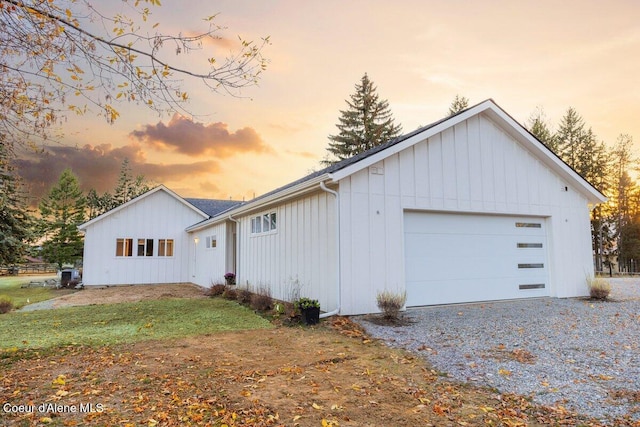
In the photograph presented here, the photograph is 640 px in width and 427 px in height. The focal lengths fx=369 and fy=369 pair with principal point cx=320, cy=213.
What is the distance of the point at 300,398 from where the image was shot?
3.59 metres

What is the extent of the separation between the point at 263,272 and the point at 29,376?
722cm

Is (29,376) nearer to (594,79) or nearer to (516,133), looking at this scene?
(516,133)

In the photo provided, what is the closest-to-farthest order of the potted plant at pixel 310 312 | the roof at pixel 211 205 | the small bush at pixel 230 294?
the potted plant at pixel 310 312, the small bush at pixel 230 294, the roof at pixel 211 205

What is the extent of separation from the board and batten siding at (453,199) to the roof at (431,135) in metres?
0.20

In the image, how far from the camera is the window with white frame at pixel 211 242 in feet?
52.2

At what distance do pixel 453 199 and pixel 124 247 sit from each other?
53.0 feet

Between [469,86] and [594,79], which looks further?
[469,86]

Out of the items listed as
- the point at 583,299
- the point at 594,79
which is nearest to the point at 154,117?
the point at 583,299

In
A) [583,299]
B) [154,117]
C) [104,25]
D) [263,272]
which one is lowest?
[583,299]

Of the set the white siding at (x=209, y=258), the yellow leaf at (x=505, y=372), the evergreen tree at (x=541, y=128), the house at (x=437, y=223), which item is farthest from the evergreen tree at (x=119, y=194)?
the yellow leaf at (x=505, y=372)

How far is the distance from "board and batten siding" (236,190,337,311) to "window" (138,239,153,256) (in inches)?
348

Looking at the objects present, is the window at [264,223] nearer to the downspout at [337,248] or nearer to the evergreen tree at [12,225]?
the downspout at [337,248]

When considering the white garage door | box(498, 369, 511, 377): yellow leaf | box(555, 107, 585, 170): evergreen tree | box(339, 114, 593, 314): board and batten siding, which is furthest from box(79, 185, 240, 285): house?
box(555, 107, 585, 170): evergreen tree

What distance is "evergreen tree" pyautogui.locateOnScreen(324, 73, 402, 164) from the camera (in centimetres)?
3222
